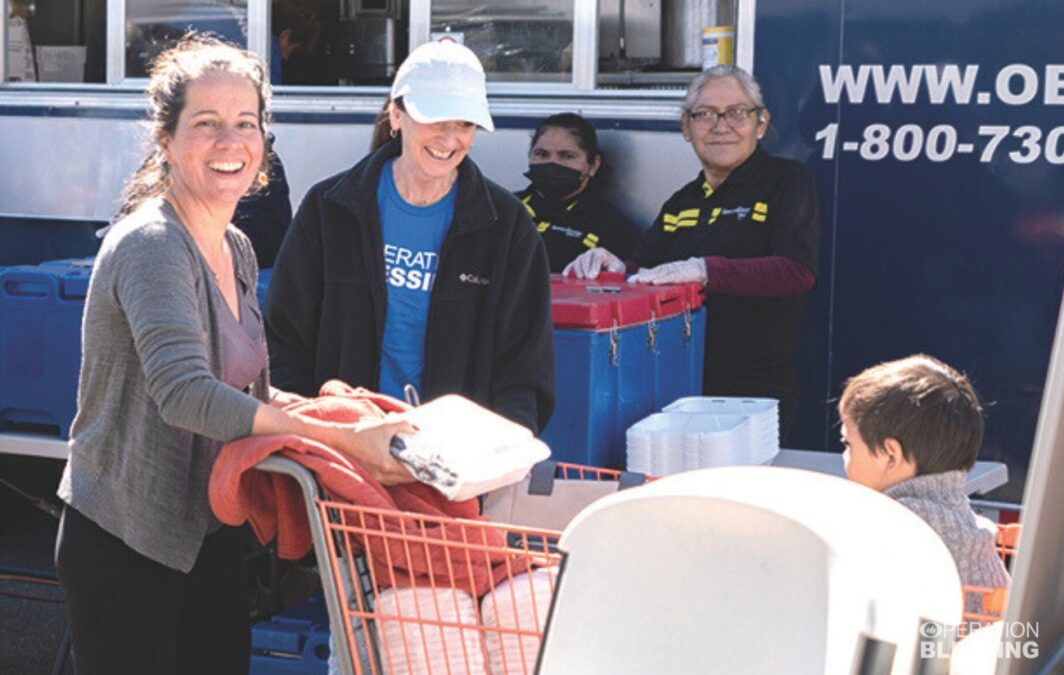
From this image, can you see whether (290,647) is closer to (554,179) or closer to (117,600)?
(117,600)

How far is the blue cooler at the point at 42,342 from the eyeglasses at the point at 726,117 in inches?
79.5

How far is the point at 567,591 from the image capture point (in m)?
2.05

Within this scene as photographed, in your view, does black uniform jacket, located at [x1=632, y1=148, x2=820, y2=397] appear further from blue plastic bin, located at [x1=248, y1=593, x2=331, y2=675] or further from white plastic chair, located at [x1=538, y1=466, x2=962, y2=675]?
white plastic chair, located at [x1=538, y1=466, x2=962, y2=675]

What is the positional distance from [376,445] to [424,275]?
105 centimetres

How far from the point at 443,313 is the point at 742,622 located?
1935 millimetres

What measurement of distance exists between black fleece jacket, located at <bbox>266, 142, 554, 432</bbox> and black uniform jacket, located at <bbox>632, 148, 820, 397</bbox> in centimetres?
158

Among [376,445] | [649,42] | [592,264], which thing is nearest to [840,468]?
[592,264]

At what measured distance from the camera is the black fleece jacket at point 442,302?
376 centimetres

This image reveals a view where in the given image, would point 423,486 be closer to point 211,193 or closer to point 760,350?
point 211,193

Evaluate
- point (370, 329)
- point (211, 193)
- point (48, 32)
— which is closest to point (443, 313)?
point (370, 329)

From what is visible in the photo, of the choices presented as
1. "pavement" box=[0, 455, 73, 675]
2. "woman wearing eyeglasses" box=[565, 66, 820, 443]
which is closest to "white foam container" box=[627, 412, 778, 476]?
"woman wearing eyeglasses" box=[565, 66, 820, 443]

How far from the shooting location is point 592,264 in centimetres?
523

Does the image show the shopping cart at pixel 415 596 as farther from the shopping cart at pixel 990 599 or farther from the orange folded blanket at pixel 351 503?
the shopping cart at pixel 990 599

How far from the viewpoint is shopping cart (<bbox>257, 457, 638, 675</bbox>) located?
2754 millimetres
